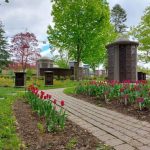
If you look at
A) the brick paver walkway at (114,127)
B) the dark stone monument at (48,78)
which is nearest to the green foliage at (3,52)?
the dark stone monument at (48,78)

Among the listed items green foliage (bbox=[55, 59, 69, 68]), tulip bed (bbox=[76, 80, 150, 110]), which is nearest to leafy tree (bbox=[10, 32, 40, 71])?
green foliage (bbox=[55, 59, 69, 68])

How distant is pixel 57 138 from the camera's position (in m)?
5.23

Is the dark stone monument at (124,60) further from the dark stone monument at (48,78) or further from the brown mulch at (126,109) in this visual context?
the brown mulch at (126,109)

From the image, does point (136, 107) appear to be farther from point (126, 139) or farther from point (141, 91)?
point (126, 139)

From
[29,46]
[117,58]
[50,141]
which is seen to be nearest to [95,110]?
[50,141]

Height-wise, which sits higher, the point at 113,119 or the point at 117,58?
the point at 117,58

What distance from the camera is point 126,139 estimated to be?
5.12 meters

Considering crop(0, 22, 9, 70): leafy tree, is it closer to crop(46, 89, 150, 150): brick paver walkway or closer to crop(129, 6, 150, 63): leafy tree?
crop(129, 6, 150, 63): leafy tree

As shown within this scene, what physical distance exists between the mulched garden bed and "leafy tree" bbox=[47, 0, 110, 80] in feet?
69.2

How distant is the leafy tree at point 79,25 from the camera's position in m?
27.2

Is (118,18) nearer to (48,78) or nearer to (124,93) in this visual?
(48,78)

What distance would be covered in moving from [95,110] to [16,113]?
2.07 metres

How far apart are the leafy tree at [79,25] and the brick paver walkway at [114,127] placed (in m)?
19.1

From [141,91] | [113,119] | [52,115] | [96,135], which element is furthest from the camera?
[141,91]
